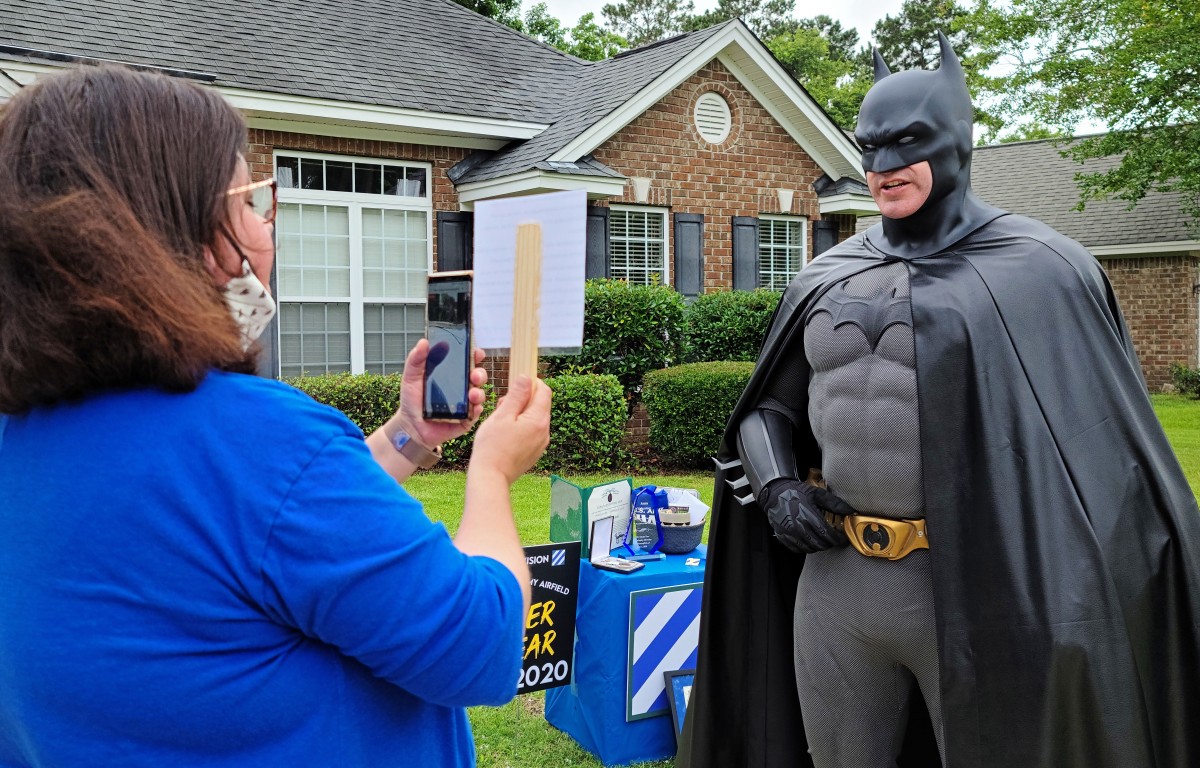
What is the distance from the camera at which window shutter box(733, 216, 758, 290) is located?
45.6 feet

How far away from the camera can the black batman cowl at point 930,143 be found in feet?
9.02

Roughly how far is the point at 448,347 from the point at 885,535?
4.84ft

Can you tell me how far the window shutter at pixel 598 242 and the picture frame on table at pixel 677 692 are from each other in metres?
8.51

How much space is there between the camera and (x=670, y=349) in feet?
39.8

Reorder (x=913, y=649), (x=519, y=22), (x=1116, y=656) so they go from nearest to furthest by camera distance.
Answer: (x=1116, y=656)
(x=913, y=649)
(x=519, y=22)

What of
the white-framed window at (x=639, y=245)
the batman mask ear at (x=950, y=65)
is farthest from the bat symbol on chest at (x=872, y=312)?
the white-framed window at (x=639, y=245)

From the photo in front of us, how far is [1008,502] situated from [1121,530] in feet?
0.97

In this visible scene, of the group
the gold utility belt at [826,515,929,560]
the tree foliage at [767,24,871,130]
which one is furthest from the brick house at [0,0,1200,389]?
the tree foliage at [767,24,871,130]

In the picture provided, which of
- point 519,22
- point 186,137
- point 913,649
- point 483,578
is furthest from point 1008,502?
point 519,22

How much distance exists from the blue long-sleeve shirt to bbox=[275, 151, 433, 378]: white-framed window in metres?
10.2

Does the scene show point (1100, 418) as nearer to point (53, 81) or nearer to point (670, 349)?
point (53, 81)

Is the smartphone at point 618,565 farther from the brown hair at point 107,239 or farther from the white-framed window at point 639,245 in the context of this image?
the white-framed window at point 639,245

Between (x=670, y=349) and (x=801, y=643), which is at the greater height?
(x=670, y=349)

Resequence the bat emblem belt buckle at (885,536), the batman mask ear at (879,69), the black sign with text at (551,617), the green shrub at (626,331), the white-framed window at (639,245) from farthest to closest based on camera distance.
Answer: the white-framed window at (639,245)
the green shrub at (626,331)
the black sign with text at (551,617)
the batman mask ear at (879,69)
the bat emblem belt buckle at (885,536)
